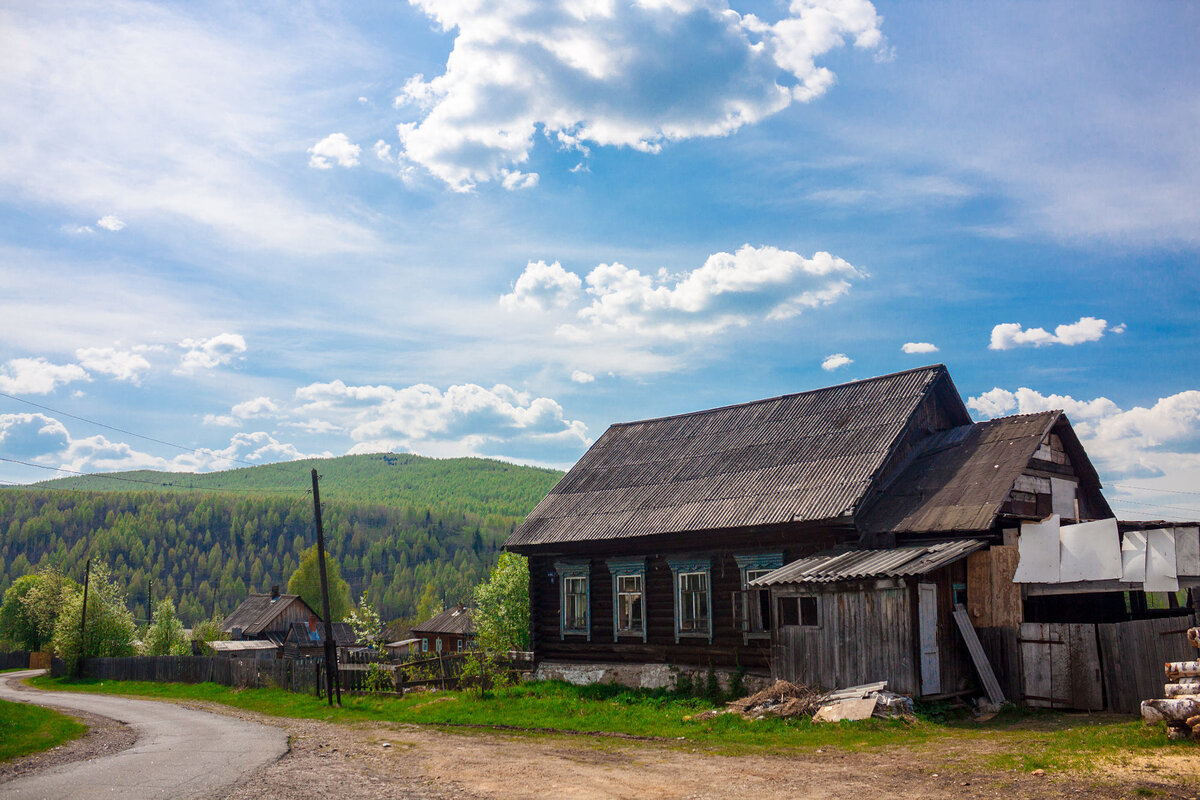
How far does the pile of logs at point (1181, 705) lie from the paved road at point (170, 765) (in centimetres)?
1250

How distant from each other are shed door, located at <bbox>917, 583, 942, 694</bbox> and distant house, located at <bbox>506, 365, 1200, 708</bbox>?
37 mm

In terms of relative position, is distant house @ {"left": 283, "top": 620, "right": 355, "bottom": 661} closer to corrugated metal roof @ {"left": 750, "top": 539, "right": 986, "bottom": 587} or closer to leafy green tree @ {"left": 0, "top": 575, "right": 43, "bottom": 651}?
leafy green tree @ {"left": 0, "top": 575, "right": 43, "bottom": 651}

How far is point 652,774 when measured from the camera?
11953 millimetres

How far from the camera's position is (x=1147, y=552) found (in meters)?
16.2

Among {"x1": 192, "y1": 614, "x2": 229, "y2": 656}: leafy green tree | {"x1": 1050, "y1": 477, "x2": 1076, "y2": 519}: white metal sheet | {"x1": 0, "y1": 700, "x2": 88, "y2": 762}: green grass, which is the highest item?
{"x1": 1050, "y1": 477, "x2": 1076, "y2": 519}: white metal sheet

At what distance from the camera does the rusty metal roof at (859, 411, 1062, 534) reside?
1830 centimetres

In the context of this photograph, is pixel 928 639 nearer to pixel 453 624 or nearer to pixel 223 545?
pixel 453 624

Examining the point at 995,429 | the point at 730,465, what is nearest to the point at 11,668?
the point at 730,465

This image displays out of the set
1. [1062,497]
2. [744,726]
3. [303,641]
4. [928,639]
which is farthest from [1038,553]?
[303,641]

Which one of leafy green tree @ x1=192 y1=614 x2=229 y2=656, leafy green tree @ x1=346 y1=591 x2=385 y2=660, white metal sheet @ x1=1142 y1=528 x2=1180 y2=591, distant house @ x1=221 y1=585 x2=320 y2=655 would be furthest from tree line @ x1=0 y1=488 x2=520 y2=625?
white metal sheet @ x1=1142 y1=528 x2=1180 y2=591

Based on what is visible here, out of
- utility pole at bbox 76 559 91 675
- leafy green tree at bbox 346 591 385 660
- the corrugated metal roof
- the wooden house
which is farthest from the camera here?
utility pole at bbox 76 559 91 675

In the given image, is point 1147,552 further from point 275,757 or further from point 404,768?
point 275,757

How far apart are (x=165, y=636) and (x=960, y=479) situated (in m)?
48.6

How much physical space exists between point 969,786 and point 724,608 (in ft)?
36.4
